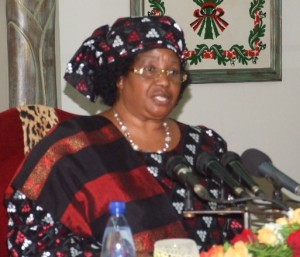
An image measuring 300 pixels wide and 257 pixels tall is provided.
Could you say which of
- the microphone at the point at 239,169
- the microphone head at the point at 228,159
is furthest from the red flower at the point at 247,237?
the microphone head at the point at 228,159

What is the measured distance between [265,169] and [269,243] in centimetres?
27

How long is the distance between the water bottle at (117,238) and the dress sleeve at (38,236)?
0.38 meters

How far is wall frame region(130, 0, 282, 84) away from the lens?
11.5ft

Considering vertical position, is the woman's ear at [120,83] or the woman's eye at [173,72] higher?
the woman's eye at [173,72]

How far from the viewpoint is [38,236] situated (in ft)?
7.06

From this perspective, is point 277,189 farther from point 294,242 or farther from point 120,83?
point 120,83

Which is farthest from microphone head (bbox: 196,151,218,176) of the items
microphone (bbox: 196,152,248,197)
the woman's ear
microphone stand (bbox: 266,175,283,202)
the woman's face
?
the woman's ear

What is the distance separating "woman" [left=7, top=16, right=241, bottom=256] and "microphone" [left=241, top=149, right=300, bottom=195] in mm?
569

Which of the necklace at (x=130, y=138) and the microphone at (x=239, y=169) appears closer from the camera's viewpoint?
the microphone at (x=239, y=169)

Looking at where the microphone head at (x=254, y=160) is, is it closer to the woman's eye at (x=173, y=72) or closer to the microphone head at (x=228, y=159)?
the microphone head at (x=228, y=159)

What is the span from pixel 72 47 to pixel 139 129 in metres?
1.02

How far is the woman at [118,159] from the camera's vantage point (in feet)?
7.20

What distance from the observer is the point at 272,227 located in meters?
1.50

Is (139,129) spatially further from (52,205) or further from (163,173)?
(52,205)
